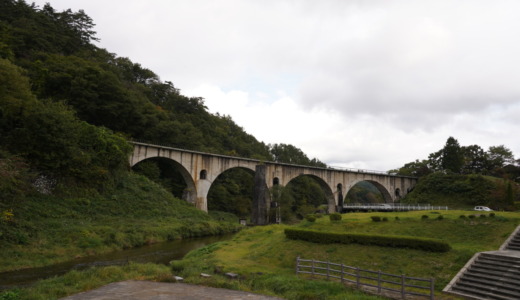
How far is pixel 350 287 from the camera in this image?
15945 mm

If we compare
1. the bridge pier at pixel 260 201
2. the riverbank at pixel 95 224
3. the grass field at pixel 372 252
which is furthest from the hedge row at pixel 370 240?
the bridge pier at pixel 260 201

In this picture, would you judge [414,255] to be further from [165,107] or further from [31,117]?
[165,107]

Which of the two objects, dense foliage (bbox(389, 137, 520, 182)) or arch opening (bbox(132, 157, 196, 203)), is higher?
dense foliage (bbox(389, 137, 520, 182))

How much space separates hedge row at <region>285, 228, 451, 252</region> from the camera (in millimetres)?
19203

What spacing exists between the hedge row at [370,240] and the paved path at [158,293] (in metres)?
10.1

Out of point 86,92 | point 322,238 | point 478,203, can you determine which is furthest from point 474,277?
point 478,203

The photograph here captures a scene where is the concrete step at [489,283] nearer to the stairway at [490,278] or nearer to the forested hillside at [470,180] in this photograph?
the stairway at [490,278]

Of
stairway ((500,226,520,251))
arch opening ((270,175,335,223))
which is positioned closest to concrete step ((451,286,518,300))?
stairway ((500,226,520,251))

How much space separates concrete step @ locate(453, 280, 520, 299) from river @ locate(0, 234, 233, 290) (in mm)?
17972

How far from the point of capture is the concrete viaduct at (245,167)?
153ft

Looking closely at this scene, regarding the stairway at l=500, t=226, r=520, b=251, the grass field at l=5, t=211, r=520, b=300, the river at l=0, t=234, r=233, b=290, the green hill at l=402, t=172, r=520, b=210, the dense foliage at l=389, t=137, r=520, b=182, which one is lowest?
the river at l=0, t=234, r=233, b=290

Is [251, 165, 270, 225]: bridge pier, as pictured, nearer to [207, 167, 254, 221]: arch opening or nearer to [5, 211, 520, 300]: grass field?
[207, 167, 254, 221]: arch opening

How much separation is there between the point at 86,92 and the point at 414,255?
4001cm

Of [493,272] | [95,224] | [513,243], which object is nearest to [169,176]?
[95,224]
